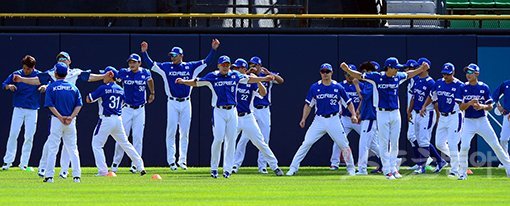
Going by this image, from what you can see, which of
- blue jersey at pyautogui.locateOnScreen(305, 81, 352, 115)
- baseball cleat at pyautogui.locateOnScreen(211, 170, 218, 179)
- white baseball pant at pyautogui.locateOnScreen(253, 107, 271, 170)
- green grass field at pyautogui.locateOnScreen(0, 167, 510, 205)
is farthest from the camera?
white baseball pant at pyautogui.locateOnScreen(253, 107, 271, 170)

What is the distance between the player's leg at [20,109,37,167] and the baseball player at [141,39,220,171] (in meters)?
2.39

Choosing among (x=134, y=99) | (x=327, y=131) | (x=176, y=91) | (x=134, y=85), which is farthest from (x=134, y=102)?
(x=327, y=131)

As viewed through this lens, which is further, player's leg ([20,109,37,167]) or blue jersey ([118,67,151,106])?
player's leg ([20,109,37,167])

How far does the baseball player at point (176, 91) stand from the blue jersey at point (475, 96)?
5.15 metres

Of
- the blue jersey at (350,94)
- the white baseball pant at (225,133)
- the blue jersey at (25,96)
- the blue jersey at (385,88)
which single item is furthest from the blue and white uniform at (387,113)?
the blue jersey at (25,96)

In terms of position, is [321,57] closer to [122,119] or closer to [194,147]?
[194,147]

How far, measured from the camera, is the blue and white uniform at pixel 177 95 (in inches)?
992

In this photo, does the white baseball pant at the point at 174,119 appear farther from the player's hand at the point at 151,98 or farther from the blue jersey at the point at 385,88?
the blue jersey at the point at 385,88

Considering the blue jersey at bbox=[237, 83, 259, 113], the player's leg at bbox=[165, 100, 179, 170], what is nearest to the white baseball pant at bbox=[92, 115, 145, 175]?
the blue jersey at bbox=[237, 83, 259, 113]

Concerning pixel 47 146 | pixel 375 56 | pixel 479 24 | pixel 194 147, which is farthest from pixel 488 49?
pixel 47 146

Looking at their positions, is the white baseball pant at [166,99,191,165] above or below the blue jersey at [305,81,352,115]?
below

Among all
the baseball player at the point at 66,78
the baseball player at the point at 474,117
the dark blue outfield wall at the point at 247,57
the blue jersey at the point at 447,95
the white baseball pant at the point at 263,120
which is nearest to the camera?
the baseball player at the point at 66,78

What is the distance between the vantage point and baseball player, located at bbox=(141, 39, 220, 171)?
25188 mm

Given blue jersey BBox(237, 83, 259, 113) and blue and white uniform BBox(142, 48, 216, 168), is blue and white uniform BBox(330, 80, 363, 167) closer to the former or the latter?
blue jersey BBox(237, 83, 259, 113)
